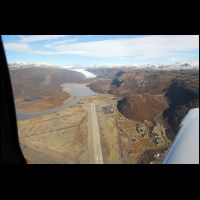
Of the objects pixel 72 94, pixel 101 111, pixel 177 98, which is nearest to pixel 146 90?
pixel 177 98

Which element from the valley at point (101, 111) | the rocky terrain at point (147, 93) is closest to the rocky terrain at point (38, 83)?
the valley at point (101, 111)

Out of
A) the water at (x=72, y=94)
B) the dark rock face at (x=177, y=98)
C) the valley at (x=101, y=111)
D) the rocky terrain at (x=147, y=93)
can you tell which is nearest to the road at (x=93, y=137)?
the valley at (x=101, y=111)

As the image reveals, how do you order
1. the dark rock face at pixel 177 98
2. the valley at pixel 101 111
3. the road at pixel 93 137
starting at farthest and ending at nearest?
the road at pixel 93 137, the valley at pixel 101 111, the dark rock face at pixel 177 98

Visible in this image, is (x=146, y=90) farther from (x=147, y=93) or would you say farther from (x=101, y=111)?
(x=101, y=111)

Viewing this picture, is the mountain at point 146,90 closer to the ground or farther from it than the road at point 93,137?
farther from it

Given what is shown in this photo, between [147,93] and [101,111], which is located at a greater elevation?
[147,93]

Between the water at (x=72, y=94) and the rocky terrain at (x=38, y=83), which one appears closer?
the rocky terrain at (x=38, y=83)

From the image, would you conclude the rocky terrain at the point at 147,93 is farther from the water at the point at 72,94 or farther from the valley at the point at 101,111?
the water at the point at 72,94

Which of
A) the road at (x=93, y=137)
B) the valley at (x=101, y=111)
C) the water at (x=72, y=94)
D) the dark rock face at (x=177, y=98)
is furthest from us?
the road at (x=93, y=137)

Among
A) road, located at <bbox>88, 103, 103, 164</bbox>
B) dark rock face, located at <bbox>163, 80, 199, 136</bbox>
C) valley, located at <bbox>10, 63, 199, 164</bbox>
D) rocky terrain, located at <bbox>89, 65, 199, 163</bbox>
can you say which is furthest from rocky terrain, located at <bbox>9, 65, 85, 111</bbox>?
dark rock face, located at <bbox>163, 80, 199, 136</bbox>
